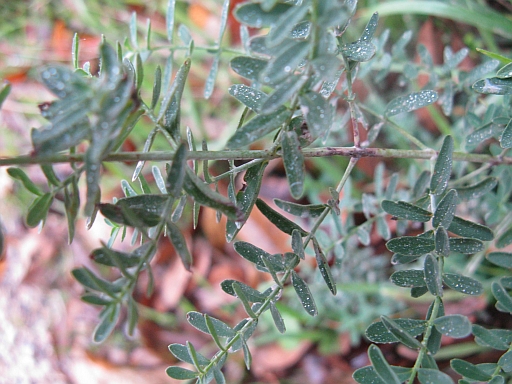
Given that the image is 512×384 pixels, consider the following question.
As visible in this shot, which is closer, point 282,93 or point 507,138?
point 282,93

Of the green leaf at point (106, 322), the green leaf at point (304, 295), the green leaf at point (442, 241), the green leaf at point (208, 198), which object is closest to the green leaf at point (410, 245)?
the green leaf at point (442, 241)

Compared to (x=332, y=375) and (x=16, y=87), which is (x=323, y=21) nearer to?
(x=332, y=375)

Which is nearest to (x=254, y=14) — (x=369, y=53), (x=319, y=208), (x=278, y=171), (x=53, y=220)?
(x=369, y=53)

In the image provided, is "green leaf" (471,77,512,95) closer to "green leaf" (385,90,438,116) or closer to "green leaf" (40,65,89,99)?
"green leaf" (385,90,438,116)

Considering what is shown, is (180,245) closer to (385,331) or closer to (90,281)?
(90,281)

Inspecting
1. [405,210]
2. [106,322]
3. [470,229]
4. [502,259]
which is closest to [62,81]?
[106,322]

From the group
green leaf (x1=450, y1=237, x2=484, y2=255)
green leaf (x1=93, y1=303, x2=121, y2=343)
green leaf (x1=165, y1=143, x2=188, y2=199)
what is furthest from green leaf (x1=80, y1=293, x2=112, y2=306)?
green leaf (x1=450, y1=237, x2=484, y2=255)
